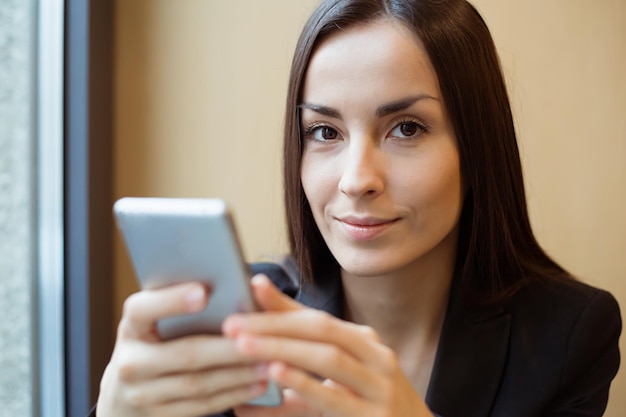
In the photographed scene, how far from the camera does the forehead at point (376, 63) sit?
0.66 m

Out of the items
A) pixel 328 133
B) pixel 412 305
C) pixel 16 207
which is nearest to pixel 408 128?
pixel 328 133

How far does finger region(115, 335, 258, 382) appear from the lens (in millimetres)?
448

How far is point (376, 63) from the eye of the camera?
2.18ft

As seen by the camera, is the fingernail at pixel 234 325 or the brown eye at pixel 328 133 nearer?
the fingernail at pixel 234 325

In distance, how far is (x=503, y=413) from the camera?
773mm

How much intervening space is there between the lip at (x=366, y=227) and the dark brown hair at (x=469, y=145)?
0.46 ft

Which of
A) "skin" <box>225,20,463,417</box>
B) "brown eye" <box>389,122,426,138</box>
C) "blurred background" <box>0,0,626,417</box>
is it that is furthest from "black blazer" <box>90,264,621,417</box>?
"blurred background" <box>0,0,626,417</box>

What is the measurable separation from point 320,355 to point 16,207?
0.75 m

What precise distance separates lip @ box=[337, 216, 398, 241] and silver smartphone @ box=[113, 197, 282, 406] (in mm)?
269

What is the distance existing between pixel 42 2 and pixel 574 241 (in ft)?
3.81

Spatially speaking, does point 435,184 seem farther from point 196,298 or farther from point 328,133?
point 196,298

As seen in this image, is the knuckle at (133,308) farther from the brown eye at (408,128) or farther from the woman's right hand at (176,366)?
the brown eye at (408,128)

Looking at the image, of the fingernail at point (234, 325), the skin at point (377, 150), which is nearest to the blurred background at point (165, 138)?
the skin at point (377, 150)

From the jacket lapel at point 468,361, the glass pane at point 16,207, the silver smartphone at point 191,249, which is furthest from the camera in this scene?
the glass pane at point 16,207
